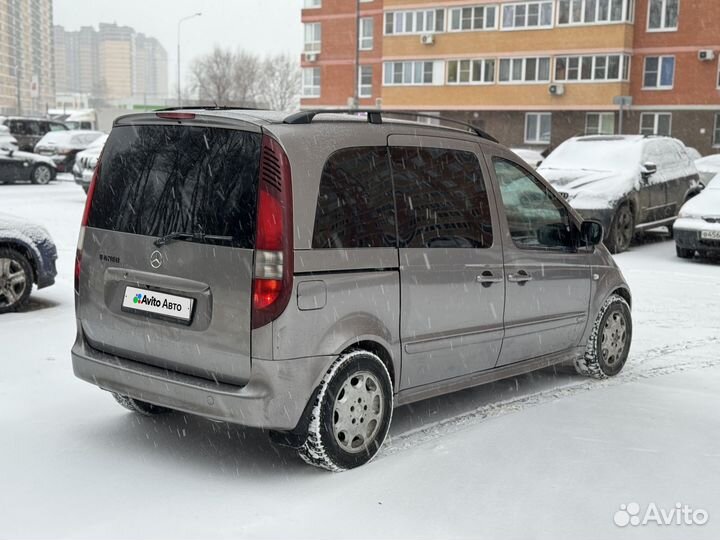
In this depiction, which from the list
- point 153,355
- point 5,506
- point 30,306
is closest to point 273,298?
point 153,355

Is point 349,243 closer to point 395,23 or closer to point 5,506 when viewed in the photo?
point 5,506

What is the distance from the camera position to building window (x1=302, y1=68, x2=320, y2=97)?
64188 millimetres

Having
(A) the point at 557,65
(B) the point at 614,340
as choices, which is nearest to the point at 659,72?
(A) the point at 557,65

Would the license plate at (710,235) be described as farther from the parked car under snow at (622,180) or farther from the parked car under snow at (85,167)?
the parked car under snow at (85,167)

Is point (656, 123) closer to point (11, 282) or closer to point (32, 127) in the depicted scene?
point (32, 127)

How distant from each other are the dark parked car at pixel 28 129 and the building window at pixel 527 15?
88.9 ft

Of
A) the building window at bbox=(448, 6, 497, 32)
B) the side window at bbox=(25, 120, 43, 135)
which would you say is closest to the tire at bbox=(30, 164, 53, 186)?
the side window at bbox=(25, 120, 43, 135)

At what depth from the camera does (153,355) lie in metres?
4.45

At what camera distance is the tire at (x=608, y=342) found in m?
6.41

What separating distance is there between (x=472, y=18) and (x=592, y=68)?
817cm

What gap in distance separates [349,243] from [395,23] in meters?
51.9

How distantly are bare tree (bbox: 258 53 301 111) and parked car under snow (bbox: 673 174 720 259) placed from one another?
3145 inches

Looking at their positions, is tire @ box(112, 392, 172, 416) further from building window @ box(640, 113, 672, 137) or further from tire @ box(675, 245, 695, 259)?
building window @ box(640, 113, 672, 137)

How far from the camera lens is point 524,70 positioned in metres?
48.8
